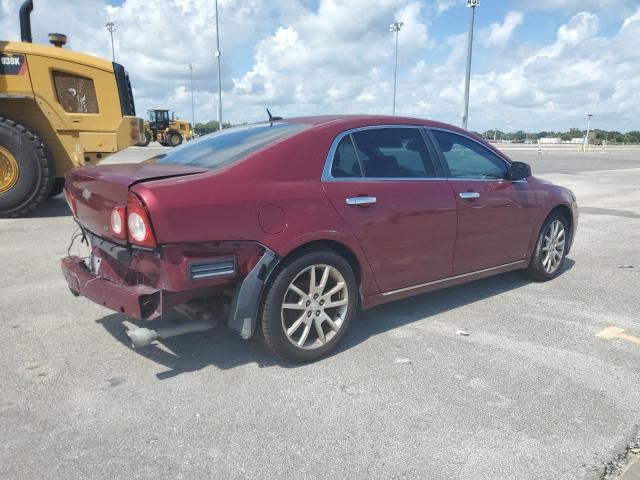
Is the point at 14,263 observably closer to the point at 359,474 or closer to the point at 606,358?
the point at 359,474

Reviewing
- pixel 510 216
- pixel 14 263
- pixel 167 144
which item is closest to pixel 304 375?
pixel 510 216

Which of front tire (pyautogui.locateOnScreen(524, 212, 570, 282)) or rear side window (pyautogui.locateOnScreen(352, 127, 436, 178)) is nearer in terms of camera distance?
rear side window (pyautogui.locateOnScreen(352, 127, 436, 178))

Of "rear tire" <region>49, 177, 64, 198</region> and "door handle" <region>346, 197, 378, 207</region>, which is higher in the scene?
"door handle" <region>346, 197, 378, 207</region>

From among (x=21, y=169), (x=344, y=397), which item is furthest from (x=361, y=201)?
(x=21, y=169)

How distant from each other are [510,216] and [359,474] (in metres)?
3.10

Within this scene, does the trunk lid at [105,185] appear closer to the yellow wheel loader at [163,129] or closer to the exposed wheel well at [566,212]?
the exposed wheel well at [566,212]

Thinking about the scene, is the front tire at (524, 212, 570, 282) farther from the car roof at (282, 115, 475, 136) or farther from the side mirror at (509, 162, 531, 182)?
the car roof at (282, 115, 475, 136)

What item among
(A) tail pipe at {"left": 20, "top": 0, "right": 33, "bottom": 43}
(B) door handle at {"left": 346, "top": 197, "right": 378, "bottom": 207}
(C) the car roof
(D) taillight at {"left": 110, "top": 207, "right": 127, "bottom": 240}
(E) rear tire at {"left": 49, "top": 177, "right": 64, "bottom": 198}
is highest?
(A) tail pipe at {"left": 20, "top": 0, "right": 33, "bottom": 43}

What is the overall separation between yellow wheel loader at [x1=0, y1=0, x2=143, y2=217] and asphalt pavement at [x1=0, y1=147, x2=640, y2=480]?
14.0ft

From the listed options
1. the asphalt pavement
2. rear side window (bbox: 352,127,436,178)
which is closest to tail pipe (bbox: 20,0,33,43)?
the asphalt pavement

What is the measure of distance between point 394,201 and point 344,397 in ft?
4.74

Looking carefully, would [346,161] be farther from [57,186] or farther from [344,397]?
[57,186]

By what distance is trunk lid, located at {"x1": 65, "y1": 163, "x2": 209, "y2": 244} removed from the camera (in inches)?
121

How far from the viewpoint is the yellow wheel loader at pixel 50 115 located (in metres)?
8.27
